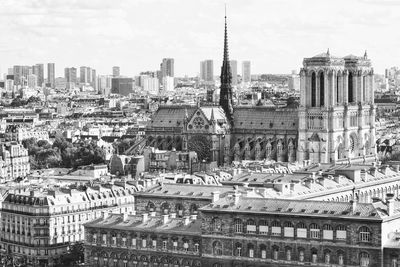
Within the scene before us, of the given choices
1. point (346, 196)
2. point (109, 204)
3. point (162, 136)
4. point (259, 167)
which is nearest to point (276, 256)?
point (346, 196)

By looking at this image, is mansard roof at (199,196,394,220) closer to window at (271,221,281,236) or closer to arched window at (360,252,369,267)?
window at (271,221,281,236)

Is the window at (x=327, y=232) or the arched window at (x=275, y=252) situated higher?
the window at (x=327, y=232)

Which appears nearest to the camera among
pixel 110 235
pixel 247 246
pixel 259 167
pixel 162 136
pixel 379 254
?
pixel 379 254

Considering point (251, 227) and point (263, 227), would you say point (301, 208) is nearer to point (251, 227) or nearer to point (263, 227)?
point (263, 227)

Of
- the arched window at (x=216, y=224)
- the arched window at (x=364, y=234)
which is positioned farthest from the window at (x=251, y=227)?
the arched window at (x=364, y=234)

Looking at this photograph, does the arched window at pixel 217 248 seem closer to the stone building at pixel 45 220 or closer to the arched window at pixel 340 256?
the arched window at pixel 340 256

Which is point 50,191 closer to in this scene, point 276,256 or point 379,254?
point 276,256
